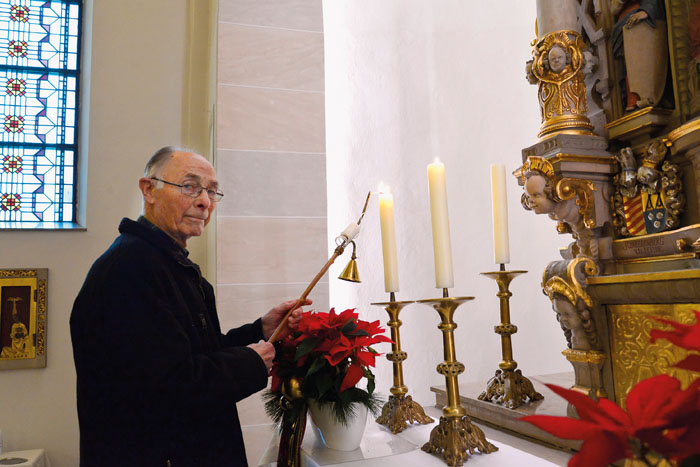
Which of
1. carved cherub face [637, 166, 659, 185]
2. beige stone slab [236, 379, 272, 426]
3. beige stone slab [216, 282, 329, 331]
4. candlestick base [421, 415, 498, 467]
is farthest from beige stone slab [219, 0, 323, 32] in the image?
candlestick base [421, 415, 498, 467]

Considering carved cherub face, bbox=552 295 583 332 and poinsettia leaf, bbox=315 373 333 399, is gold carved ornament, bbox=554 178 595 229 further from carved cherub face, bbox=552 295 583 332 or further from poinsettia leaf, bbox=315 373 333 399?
poinsettia leaf, bbox=315 373 333 399

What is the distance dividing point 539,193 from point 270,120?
6.92 feet

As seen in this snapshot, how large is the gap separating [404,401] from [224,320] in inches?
76.9

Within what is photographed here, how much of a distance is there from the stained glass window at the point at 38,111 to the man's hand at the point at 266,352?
4540mm

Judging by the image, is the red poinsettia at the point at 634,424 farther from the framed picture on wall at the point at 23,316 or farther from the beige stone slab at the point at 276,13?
the framed picture on wall at the point at 23,316

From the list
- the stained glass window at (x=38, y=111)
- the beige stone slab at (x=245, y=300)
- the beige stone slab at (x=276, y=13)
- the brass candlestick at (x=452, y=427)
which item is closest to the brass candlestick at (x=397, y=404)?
the brass candlestick at (x=452, y=427)

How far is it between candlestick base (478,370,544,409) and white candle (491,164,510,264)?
0.43 m

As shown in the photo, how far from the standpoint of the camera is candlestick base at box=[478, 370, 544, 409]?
1885 millimetres

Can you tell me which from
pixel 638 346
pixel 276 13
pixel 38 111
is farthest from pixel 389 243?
pixel 38 111

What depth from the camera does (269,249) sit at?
3467 millimetres

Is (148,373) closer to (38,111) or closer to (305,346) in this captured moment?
(305,346)

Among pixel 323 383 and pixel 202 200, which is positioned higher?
pixel 202 200

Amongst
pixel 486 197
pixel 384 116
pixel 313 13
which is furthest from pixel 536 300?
pixel 313 13

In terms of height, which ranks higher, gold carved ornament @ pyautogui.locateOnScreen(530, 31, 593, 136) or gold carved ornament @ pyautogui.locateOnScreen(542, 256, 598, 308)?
gold carved ornament @ pyautogui.locateOnScreen(530, 31, 593, 136)
